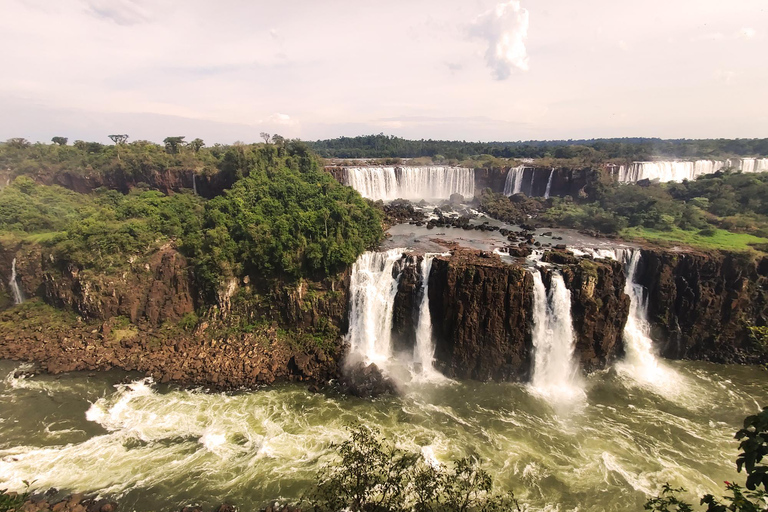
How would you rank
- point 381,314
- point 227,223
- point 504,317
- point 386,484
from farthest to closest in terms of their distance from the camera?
point 227,223 → point 381,314 → point 504,317 → point 386,484

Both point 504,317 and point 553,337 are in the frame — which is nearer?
point 553,337

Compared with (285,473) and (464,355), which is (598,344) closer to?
(464,355)

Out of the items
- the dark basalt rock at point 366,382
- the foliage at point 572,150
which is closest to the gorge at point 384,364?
the dark basalt rock at point 366,382

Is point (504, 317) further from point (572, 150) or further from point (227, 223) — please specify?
point (572, 150)

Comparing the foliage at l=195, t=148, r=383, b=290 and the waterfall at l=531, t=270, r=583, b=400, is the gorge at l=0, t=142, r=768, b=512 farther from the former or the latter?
the foliage at l=195, t=148, r=383, b=290

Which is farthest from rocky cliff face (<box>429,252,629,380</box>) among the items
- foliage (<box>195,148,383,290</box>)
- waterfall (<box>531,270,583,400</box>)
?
foliage (<box>195,148,383,290</box>)

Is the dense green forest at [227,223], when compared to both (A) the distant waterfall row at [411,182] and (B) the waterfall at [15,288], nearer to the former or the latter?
(B) the waterfall at [15,288]

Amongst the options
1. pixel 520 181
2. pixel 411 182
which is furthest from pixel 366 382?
pixel 520 181
